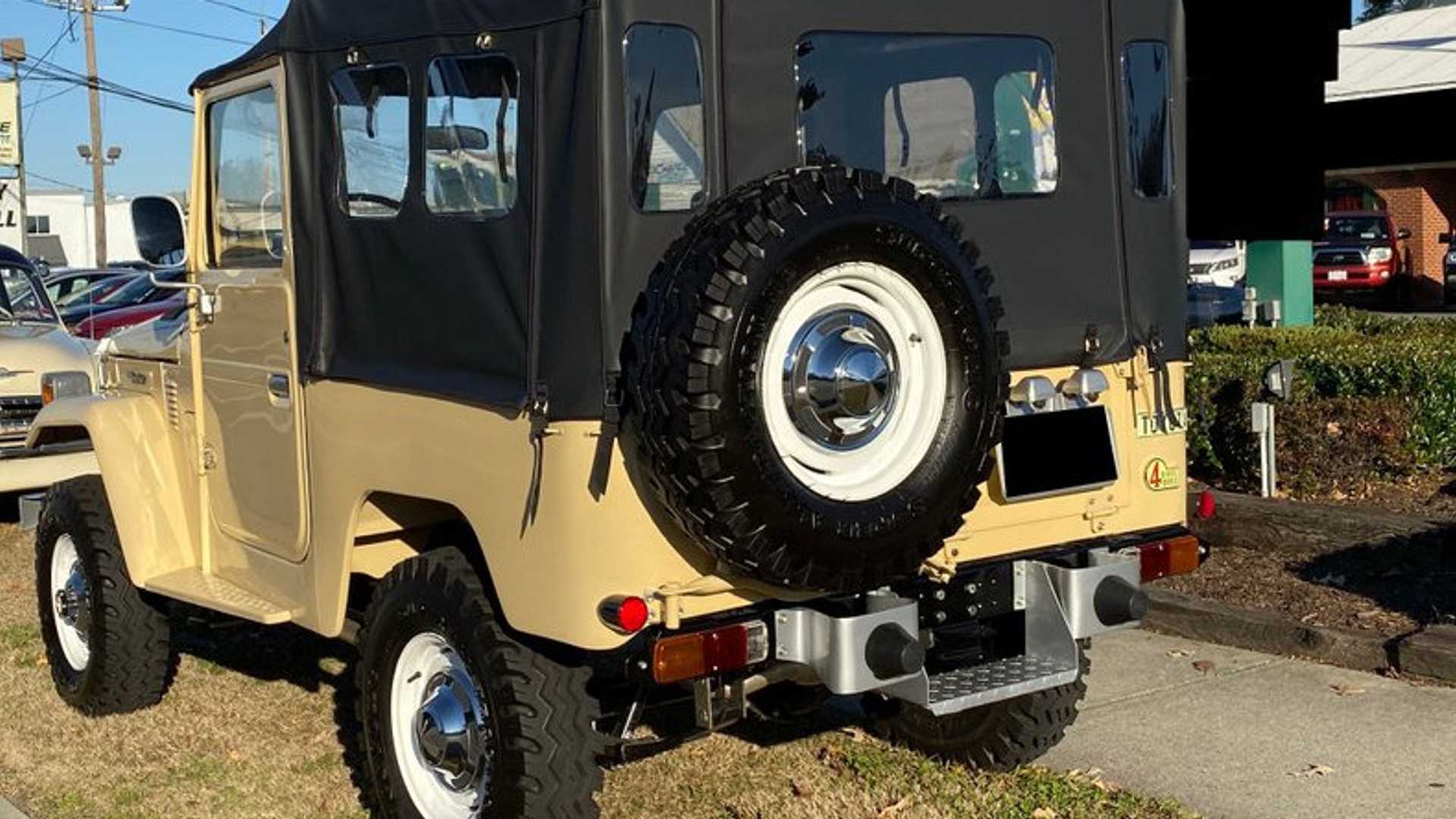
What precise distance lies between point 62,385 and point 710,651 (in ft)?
25.0

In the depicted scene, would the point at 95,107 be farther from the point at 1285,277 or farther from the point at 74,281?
the point at 1285,277

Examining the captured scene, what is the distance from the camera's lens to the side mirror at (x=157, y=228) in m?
5.87

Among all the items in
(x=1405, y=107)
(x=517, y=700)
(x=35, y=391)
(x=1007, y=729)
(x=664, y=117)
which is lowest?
(x=1007, y=729)

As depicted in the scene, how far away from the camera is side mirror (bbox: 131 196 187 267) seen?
231 inches

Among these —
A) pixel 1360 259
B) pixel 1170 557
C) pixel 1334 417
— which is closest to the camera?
pixel 1170 557

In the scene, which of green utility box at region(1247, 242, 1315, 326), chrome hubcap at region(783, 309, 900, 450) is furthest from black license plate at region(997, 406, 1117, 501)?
green utility box at region(1247, 242, 1315, 326)

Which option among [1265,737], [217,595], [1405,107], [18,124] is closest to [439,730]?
[217,595]

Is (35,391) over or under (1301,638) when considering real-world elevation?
over

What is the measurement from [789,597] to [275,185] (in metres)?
2.19

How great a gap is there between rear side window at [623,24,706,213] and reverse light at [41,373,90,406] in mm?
7346

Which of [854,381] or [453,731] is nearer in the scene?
[854,381]

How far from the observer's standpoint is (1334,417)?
885 centimetres

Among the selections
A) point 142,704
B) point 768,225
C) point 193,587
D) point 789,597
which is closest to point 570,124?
point 768,225

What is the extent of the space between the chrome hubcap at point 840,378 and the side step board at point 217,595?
2.04 metres
